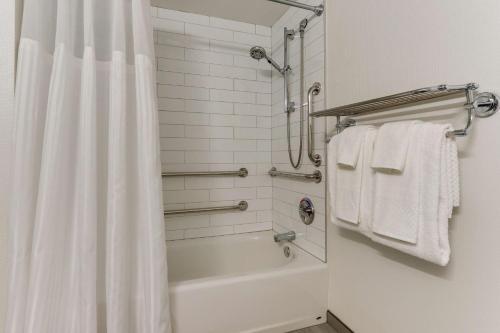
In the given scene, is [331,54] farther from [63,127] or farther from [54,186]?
[54,186]

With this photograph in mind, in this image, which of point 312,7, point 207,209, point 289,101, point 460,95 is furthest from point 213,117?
point 460,95

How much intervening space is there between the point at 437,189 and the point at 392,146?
19cm

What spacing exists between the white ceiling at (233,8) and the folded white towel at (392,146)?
131 cm

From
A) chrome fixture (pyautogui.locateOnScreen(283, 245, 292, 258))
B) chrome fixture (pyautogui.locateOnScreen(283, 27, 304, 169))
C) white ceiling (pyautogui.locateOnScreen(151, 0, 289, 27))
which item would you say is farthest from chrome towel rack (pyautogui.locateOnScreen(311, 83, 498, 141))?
white ceiling (pyautogui.locateOnScreen(151, 0, 289, 27))

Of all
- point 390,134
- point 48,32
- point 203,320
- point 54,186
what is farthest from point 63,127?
point 390,134

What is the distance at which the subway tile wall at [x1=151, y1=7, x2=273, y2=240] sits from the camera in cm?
184

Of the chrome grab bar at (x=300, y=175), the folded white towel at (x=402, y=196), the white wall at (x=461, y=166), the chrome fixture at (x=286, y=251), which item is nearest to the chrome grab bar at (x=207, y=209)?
the chrome grab bar at (x=300, y=175)

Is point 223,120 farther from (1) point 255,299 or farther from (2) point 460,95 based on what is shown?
(2) point 460,95

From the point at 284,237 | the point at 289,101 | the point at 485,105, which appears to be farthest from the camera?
the point at 289,101

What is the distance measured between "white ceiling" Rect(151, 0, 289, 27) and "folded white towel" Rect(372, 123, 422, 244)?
134cm

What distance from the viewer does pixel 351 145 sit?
3.46 feet

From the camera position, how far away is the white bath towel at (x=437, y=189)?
2.51 feet

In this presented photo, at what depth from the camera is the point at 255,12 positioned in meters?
1.85

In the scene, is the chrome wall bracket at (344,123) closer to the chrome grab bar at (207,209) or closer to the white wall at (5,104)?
the chrome grab bar at (207,209)
